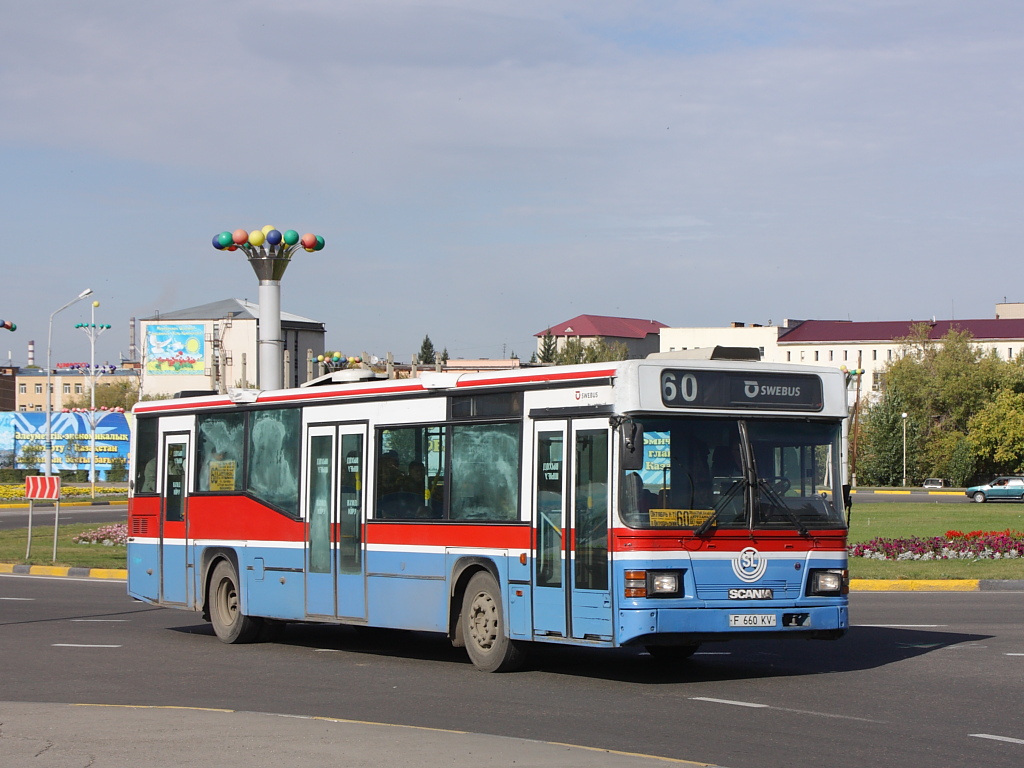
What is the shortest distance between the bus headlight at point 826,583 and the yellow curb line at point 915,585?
1089 centimetres

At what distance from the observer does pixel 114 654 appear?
582 inches

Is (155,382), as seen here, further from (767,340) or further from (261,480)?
(261,480)

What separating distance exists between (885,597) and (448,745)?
1405 centimetres

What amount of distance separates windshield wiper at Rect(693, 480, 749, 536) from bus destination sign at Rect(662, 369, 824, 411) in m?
0.67

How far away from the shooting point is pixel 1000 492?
66750mm

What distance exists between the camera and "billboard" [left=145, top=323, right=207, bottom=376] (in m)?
146

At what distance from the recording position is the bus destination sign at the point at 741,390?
1182 cm

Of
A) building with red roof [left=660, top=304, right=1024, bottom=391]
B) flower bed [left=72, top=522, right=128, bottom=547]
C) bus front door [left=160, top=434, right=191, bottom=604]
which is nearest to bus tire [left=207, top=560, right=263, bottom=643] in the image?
bus front door [left=160, top=434, right=191, bottom=604]

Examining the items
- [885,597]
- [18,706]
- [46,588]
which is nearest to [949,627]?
[885,597]

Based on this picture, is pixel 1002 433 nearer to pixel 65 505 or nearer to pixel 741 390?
pixel 65 505

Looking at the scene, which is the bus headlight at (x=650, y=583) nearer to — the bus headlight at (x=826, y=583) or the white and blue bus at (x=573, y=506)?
the white and blue bus at (x=573, y=506)

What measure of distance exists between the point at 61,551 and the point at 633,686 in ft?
79.0

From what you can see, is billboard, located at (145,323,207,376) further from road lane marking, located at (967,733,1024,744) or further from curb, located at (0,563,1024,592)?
road lane marking, located at (967,733,1024,744)

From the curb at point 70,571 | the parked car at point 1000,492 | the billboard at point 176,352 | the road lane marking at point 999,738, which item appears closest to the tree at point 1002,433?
the parked car at point 1000,492
